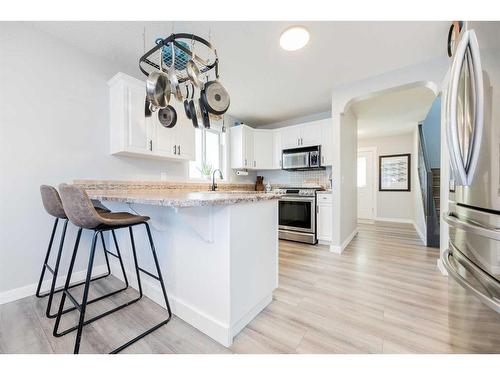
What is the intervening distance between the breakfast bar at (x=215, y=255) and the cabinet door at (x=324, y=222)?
1952 millimetres

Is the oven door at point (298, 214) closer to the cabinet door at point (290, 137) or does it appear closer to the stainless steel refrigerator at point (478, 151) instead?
the cabinet door at point (290, 137)

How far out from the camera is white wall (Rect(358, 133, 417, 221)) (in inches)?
212

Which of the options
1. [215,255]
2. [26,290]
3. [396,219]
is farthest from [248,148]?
[396,219]

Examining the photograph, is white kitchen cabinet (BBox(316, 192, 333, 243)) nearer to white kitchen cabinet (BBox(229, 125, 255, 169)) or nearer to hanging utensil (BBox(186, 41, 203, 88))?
white kitchen cabinet (BBox(229, 125, 255, 169))

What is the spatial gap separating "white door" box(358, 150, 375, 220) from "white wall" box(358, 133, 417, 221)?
121 millimetres

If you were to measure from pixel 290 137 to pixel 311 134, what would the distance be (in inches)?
17.1

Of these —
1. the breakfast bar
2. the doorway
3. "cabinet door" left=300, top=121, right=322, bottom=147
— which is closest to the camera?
the breakfast bar

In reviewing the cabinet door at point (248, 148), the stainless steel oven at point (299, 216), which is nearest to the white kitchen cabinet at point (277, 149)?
the cabinet door at point (248, 148)

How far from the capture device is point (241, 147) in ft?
13.5

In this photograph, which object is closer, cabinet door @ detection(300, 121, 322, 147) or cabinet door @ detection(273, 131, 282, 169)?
cabinet door @ detection(300, 121, 322, 147)

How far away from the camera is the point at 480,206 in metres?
0.80

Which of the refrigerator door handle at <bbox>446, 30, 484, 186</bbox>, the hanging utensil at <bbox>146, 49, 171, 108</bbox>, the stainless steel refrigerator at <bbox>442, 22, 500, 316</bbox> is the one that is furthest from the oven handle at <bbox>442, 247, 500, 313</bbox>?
the hanging utensil at <bbox>146, 49, 171, 108</bbox>

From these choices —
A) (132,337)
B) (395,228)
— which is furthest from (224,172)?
(395,228)
